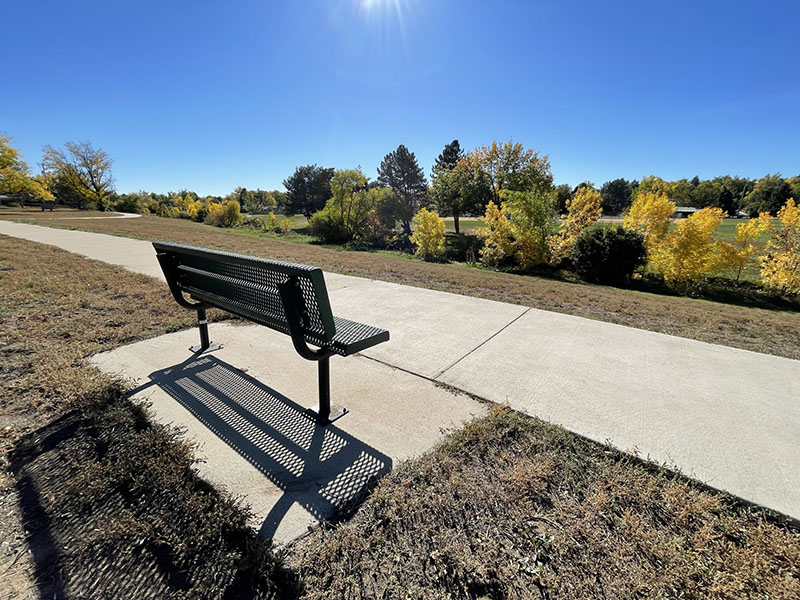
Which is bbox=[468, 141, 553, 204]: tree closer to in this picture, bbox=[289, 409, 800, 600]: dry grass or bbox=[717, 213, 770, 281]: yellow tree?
bbox=[717, 213, 770, 281]: yellow tree

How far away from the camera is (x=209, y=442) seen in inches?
79.1

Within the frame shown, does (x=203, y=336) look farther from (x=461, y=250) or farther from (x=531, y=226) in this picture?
(x=461, y=250)

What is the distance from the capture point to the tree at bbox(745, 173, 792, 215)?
4519 centimetres

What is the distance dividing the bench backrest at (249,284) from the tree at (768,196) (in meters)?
58.8

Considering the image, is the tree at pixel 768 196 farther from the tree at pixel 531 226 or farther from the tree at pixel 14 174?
the tree at pixel 14 174

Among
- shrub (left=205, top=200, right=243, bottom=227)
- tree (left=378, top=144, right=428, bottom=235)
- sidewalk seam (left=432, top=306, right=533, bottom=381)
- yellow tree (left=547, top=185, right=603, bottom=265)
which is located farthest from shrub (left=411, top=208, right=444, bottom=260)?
tree (left=378, top=144, right=428, bottom=235)

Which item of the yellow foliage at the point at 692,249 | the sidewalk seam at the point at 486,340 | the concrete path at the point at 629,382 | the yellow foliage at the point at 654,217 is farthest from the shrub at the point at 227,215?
the sidewalk seam at the point at 486,340

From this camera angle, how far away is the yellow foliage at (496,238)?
502 inches

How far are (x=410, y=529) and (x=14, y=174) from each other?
2152 inches

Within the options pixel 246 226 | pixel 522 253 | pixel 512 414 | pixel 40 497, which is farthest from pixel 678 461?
pixel 246 226

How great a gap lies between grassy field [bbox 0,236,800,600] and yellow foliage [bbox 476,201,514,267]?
1138 cm

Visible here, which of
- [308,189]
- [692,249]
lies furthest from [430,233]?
[308,189]

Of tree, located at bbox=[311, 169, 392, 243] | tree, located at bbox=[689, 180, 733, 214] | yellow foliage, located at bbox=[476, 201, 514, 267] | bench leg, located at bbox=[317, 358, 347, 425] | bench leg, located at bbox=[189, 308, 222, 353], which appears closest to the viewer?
bench leg, located at bbox=[317, 358, 347, 425]

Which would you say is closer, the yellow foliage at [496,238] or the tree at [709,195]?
the yellow foliage at [496,238]
